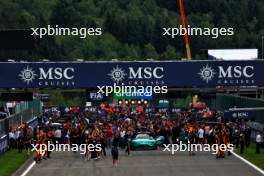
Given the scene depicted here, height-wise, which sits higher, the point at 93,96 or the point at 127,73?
the point at 127,73

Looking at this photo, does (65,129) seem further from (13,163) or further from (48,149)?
(13,163)

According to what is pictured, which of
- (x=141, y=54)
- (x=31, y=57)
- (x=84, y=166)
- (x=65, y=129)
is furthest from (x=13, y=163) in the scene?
(x=141, y=54)

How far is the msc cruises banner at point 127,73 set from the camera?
136 ft

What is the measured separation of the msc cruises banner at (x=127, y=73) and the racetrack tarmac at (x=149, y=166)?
10.2 feet

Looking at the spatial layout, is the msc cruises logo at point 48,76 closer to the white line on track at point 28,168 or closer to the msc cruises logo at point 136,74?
the msc cruises logo at point 136,74

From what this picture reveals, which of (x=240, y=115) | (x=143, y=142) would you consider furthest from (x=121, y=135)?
(x=240, y=115)

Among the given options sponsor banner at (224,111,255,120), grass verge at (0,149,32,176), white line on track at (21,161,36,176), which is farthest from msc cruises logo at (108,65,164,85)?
white line on track at (21,161,36,176)

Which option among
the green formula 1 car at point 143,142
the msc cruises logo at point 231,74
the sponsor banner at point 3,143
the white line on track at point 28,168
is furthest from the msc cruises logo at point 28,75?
the msc cruises logo at point 231,74

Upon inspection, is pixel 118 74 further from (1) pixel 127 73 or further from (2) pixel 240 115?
(2) pixel 240 115

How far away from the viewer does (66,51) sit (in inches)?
6796

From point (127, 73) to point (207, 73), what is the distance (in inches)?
135

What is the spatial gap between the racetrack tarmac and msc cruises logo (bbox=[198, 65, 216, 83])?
10.3 ft

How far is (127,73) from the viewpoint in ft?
136

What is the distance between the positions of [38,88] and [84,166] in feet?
24.6
